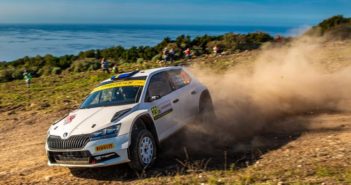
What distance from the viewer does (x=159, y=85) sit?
995 cm

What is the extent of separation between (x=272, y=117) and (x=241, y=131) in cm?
173


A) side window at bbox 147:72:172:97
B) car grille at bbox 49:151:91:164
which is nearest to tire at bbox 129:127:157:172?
car grille at bbox 49:151:91:164

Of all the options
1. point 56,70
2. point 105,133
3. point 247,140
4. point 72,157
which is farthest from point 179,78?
point 56,70

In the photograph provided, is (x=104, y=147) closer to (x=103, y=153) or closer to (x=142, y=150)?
(x=103, y=153)

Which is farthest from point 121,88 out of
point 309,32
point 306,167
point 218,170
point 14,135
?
point 309,32

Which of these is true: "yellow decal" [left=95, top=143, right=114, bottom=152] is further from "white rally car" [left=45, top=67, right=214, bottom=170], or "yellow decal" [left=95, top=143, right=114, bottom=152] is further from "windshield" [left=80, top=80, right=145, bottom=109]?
"windshield" [left=80, top=80, right=145, bottom=109]

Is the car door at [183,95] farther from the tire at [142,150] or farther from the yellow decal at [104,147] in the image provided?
the yellow decal at [104,147]

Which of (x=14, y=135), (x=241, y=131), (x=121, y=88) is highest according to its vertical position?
(x=121, y=88)

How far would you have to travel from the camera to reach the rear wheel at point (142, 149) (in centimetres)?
804

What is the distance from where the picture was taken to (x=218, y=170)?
26.5ft

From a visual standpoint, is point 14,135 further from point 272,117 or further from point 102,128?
point 272,117

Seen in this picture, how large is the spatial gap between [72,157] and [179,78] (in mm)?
3596

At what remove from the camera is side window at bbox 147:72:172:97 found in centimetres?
962

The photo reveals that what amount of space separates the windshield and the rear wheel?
861mm
